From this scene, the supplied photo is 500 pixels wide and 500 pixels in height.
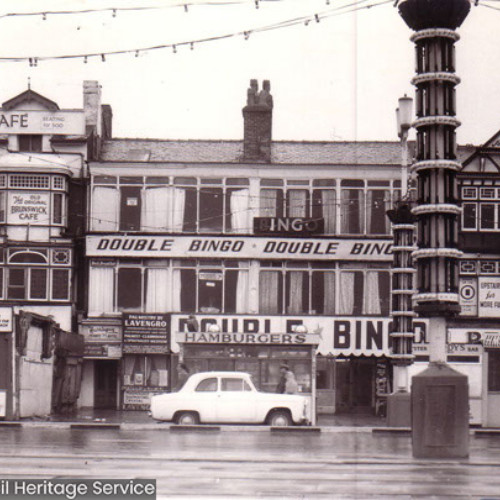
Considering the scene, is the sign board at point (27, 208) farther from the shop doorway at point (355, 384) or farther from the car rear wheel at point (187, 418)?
the car rear wheel at point (187, 418)

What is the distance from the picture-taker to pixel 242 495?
13.7 meters

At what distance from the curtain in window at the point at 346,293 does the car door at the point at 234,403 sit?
51.4 ft

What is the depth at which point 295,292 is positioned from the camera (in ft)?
147

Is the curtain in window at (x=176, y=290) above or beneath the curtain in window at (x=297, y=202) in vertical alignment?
beneath

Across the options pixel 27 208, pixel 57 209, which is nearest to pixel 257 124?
pixel 57 209

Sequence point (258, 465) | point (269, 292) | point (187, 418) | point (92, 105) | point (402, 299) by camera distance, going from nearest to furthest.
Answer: point (258, 465), point (187, 418), point (402, 299), point (269, 292), point (92, 105)

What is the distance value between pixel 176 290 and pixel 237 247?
2801 millimetres

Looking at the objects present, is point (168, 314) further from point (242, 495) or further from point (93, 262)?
point (242, 495)

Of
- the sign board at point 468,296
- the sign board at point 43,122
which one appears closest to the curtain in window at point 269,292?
the sign board at point 468,296

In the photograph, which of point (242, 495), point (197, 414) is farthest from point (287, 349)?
point (242, 495)

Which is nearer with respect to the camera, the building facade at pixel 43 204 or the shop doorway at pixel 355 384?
the building facade at pixel 43 204

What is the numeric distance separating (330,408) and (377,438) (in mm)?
17061

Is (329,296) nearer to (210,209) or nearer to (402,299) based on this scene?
(210,209)

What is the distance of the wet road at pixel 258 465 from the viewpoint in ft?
47.1
